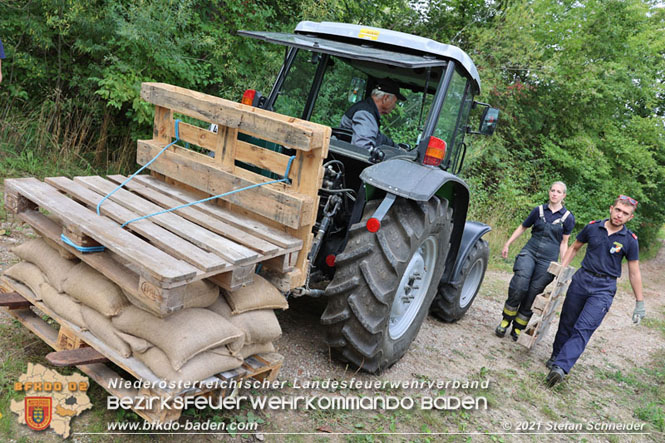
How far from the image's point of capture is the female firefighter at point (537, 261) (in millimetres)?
5191

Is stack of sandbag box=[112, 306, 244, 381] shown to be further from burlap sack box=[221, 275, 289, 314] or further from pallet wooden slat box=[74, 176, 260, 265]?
pallet wooden slat box=[74, 176, 260, 265]

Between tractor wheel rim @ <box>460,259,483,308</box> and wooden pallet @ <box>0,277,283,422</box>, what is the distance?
302 centimetres

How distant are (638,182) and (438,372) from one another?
12.6 metres

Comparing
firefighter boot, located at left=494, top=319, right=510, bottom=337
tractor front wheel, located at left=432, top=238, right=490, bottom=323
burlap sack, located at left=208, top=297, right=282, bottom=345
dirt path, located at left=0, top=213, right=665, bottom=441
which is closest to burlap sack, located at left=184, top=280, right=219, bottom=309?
burlap sack, located at left=208, top=297, right=282, bottom=345

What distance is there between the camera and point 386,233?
10.7 feet

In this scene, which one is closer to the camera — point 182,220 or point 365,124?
point 182,220

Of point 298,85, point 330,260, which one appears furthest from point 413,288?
point 298,85

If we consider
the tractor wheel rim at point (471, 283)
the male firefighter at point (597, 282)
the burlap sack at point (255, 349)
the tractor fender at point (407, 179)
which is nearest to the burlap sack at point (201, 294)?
the burlap sack at point (255, 349)

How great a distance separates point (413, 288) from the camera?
3.89 m

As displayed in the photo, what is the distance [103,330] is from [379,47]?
9.23ft

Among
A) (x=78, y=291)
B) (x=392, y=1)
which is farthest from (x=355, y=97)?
(x=392, y=1)

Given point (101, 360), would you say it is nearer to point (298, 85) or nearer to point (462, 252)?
point (298, 85)

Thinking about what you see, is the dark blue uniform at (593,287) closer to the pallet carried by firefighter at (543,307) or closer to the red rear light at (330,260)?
the pallet carried by firefighter at (543,307)

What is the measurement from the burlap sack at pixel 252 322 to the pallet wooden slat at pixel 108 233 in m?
0.50
